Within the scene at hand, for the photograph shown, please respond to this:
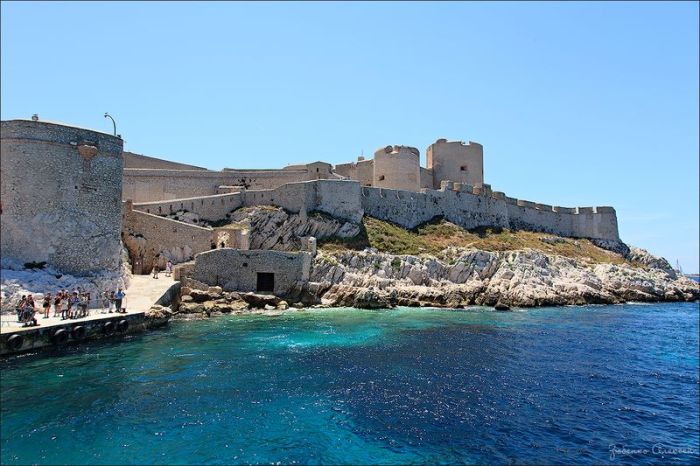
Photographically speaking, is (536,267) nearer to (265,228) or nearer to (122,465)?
(265,228)

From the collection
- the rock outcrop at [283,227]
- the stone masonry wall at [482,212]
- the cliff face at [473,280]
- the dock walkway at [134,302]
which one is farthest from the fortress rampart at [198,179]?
the cliff face at [473,280]

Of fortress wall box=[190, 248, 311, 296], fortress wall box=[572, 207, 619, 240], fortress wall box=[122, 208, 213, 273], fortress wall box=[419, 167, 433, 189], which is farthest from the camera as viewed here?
fortress wall box=[572, 207, 619, 240]

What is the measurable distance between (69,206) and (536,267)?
101ft

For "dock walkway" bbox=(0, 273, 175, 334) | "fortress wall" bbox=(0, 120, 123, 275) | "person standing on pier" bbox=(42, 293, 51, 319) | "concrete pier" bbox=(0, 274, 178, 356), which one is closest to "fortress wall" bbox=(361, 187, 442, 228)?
"dock walkway" bbox=(0, 273, 175, 334)

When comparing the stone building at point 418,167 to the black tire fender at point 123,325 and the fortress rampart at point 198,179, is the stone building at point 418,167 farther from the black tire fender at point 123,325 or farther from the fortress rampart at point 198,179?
the black tire fender at point 123,325

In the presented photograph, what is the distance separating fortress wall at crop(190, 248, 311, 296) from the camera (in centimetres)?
2666

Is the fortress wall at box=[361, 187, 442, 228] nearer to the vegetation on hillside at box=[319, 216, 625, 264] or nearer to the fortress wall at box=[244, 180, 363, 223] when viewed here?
the vegetation on hillside at box=[319, 216, 625, 264]

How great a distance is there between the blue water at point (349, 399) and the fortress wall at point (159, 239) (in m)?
9.20

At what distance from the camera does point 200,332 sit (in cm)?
1928

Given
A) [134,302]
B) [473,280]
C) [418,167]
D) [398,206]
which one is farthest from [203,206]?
[418,167]

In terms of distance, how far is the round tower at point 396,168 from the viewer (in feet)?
136

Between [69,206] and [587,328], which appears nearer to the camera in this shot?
[69,206]

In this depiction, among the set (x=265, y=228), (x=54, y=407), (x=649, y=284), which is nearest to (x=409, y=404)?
(x=54, y=407)

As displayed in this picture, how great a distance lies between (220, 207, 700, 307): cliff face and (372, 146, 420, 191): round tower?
4680 mm
